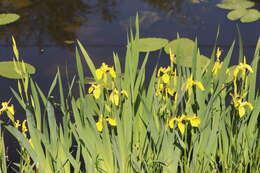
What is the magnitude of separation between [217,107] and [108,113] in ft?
0.90

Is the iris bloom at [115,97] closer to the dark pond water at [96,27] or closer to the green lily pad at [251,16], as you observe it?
the dark pond water at [96,27]

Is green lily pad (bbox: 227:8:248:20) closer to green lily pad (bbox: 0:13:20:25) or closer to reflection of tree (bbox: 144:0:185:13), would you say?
reflection of tree (bbox: 144:0:185:13)

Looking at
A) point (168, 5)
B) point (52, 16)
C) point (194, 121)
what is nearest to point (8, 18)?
point (52, 16)

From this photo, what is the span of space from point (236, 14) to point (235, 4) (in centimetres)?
Result: 16

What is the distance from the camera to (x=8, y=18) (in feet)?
8.43

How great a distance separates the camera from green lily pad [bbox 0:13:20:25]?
8.34 ft

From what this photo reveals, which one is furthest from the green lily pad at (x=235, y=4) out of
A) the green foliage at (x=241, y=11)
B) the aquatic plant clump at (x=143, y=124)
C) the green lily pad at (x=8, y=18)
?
the aquatic plant clump at (x=143, y=124)

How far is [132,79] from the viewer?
98cm

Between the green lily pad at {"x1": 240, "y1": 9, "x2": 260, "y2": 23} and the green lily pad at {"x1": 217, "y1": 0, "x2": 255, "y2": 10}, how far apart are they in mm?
112

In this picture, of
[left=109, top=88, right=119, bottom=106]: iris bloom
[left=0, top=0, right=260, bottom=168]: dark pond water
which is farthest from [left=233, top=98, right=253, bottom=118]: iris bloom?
[left=0, top=0, right=260, bottom=168]: dark pond water

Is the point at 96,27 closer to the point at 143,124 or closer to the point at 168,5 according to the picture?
the point at 168,5

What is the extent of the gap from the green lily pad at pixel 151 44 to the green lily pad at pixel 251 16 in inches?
22.2

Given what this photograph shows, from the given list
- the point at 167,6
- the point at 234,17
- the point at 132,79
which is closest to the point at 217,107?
the point at 132,79

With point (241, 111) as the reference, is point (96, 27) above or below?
below
